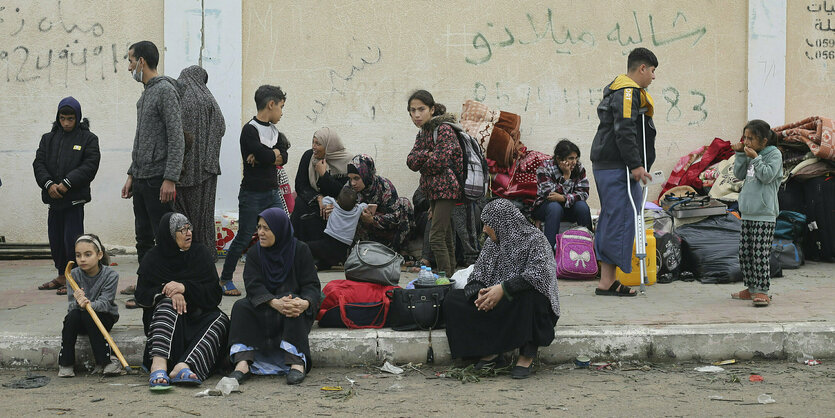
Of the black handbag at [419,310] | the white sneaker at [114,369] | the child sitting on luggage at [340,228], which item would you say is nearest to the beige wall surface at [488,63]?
the child sitting on luggage at [340,228]

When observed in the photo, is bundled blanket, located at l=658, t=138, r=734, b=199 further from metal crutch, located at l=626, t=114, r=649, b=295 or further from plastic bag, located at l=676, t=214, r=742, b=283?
metal crutch, located at l=626, t=114, r=649, b=295

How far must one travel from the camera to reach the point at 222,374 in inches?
211

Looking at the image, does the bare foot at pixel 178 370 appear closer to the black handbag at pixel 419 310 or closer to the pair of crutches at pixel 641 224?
the black handbag at pixel 419 310

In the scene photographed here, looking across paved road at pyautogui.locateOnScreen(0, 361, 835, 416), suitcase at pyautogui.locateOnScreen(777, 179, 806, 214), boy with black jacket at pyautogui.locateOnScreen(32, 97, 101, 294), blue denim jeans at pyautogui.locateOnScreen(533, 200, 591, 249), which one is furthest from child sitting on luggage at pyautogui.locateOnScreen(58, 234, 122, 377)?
suitcase at pyautogui.locateOnScreen(777, 179, 806, 214)

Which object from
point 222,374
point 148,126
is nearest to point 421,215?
point 148,126

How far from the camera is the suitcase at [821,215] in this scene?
854 centimetres

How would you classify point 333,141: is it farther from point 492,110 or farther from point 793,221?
point 793,221

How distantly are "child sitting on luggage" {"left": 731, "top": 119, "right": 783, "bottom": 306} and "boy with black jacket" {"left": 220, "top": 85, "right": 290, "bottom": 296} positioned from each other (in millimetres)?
3594

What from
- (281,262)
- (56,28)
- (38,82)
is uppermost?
(56,28)

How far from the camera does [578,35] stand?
9391mm

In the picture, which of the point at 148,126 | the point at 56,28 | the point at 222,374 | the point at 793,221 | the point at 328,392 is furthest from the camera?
the point at 56,28

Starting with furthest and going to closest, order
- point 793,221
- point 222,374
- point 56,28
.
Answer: point 56,28 → point 793,221 → point 222,374

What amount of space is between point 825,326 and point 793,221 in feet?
10.1

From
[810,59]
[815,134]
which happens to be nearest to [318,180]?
[815,134]
